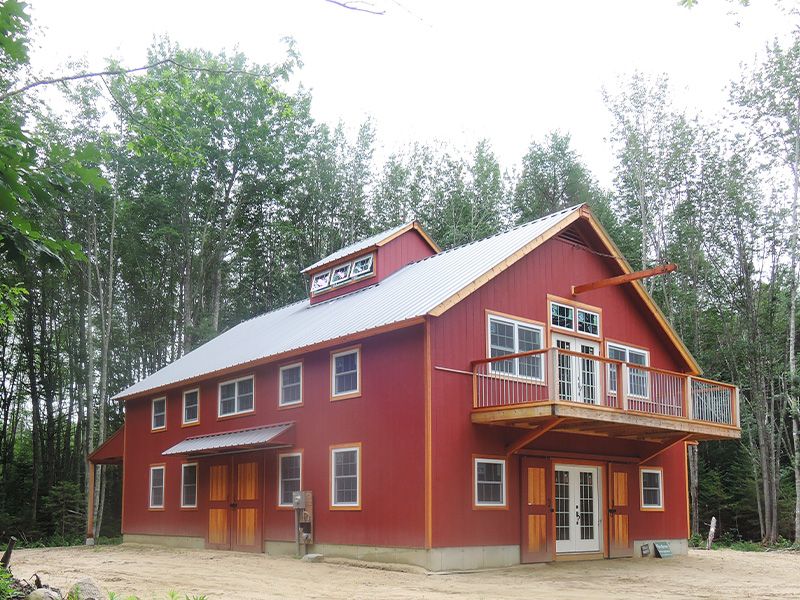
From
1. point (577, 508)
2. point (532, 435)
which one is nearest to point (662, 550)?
point (577, 508)

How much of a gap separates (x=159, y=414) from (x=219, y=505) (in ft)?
16.0

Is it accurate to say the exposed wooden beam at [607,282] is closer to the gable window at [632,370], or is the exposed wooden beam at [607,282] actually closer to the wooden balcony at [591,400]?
the gable window at [632,370]

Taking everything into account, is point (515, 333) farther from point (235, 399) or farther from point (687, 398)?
point (235, 399)

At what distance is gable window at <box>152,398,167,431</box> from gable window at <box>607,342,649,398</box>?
13.0 metres

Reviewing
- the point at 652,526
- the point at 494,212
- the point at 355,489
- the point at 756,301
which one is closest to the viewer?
the point at 355,489

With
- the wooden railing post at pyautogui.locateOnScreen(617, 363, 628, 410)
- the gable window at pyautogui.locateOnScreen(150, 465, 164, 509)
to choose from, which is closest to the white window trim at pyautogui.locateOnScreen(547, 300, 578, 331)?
the wooden railing post at pyautogui.locateOnScreen(617, 363, 628, 410)

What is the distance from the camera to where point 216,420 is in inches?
823

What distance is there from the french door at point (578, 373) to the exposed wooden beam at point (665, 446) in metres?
2.61

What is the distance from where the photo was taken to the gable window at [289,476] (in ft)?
57.7

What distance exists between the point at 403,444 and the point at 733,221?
18.2 metres

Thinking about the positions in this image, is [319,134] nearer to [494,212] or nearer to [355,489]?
[494,212]

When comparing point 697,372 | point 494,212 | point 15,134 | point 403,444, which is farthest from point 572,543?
A: point 494,212

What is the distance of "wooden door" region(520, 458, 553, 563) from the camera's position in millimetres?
15711

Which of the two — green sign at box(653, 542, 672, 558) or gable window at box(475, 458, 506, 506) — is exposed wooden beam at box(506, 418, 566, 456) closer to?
gable window at box(475, 458, 506, 506)
